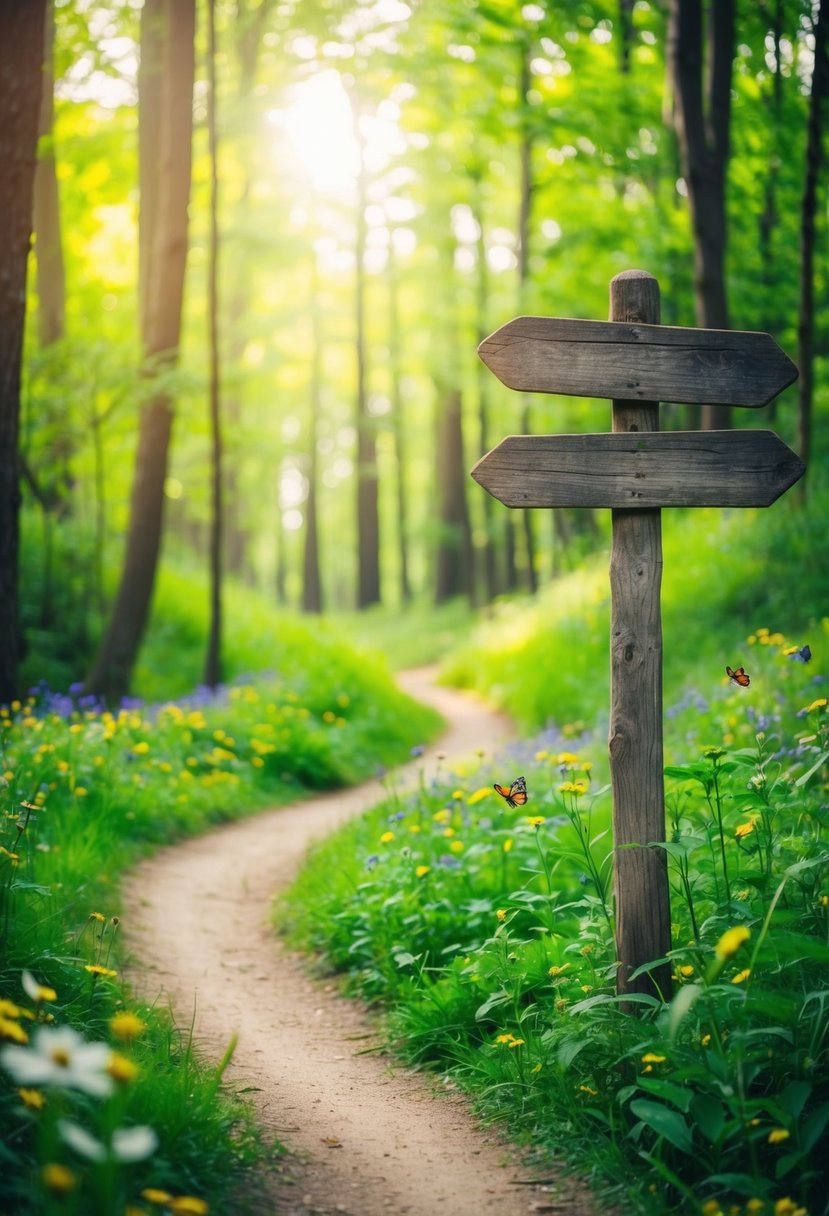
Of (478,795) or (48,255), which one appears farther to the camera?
(48,255)

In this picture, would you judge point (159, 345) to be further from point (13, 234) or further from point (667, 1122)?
point (667, 1122)

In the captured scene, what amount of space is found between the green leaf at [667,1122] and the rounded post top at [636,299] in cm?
267

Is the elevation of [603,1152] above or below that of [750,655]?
below

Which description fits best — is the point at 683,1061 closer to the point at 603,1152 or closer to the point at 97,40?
the point at 603,1152

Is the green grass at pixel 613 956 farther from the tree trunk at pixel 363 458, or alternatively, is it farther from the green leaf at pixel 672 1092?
the tree trunk at pixel 363 458

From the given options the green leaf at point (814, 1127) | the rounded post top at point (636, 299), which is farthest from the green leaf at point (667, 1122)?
the rounded post top at point (636, 299)

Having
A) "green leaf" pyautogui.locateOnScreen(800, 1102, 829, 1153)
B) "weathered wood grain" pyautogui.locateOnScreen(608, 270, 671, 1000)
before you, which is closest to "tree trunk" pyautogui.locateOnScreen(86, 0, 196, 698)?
"weathered wood grain" pyautogui.locateOnScreen(608, 270, 671, 1000)

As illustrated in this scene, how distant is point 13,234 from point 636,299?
468 cm

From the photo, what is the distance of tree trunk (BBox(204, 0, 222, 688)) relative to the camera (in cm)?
988

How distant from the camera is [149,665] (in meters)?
11.3

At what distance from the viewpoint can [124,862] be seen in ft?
19.5

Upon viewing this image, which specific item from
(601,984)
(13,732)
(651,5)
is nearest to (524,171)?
(651,5)

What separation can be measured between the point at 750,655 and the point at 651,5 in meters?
10.2

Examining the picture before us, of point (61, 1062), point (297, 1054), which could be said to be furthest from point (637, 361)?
point (297, 1054)
